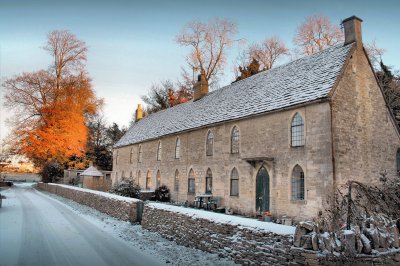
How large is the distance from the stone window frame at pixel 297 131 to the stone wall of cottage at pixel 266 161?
17cm

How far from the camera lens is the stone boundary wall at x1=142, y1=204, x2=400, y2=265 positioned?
23.1 ft

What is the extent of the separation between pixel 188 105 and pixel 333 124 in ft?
62.4

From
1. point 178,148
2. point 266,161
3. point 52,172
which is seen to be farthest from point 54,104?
point 266,161

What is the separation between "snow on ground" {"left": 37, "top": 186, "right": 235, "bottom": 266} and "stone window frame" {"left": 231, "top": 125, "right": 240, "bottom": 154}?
8470 millimetres

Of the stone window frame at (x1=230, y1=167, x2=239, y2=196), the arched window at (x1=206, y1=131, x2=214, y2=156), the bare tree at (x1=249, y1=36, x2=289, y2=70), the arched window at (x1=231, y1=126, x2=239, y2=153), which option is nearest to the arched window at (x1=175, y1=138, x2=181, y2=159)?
the arched window at (x1=206, y1=131, x2=214, y2=156)

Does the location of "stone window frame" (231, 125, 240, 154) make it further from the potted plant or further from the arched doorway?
the potted plant

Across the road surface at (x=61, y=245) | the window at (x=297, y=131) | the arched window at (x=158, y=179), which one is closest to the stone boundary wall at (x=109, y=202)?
the road surface at (x=61, y=245)

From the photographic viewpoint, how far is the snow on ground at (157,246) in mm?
9524

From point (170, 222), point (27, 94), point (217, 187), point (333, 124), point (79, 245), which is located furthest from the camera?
point (27, 94)

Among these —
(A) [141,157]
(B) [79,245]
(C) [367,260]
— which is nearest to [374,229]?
(C) [367,260]

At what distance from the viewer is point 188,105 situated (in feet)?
109

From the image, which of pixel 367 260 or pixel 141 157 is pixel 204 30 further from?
pixel 367 260

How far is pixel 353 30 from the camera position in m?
18.8

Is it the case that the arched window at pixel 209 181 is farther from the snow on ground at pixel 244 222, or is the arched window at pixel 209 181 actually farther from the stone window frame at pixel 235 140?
the snow on ground at pixel 244 222
